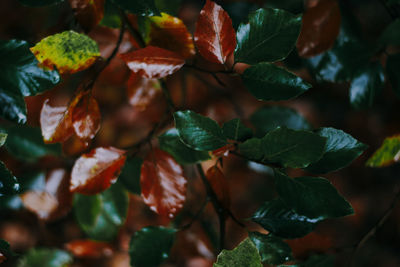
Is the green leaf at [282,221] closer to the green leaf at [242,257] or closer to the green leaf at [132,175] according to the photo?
the green leaf at [242,257]

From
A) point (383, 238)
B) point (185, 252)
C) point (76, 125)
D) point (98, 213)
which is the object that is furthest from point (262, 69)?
point (383, 238)

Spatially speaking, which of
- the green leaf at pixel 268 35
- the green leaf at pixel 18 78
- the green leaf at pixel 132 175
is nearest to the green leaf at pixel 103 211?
the green leaf at pixel 132 175

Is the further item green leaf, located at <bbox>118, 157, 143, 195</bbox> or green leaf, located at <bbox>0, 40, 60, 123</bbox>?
green leaf, located at <bbox>118, 157, 143, 195</bbox>

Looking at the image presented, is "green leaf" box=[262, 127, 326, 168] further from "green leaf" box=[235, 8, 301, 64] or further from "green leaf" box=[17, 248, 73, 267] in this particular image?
"green leaf" box=[17, 248, 73, 267]

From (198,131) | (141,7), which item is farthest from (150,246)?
(141,7)

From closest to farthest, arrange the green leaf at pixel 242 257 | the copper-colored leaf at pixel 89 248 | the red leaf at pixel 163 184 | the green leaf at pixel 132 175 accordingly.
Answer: the green leaf at pixel 242 257, the red leaf at pixel 163 184, the green leaf at pixel 132 175, the copper-colored leaf at pixel 89 248

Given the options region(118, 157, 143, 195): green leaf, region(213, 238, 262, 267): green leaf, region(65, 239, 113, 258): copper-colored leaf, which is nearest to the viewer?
region(213, 238, 262, 267): green leaf

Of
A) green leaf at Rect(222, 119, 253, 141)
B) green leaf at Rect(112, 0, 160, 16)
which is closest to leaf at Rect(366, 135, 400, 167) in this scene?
green leaf at Rect(222, 119, 253, 141)

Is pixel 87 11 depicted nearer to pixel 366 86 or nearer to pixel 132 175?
pixel 132 175
